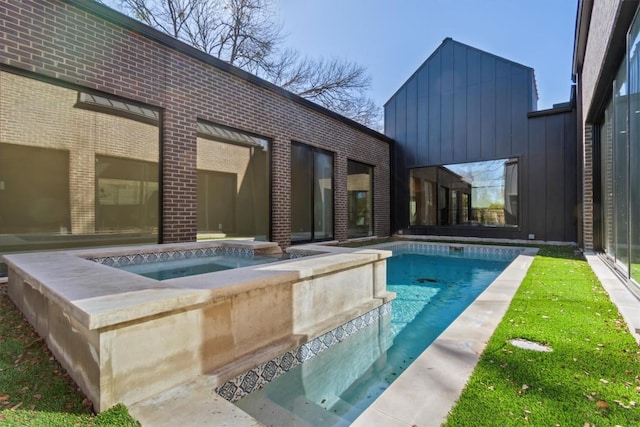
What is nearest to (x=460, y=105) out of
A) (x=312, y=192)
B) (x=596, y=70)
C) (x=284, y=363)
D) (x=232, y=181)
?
(x=596, y=70)

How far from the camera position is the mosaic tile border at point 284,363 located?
2027 mm

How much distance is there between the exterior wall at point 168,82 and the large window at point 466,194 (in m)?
4.55

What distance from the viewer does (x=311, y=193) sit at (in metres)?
8.34

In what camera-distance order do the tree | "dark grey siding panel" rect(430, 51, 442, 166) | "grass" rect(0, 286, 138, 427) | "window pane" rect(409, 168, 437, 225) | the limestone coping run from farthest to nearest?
the tree → "window pane" rect(409, 168, 437, 225) → "dark grey siding panel" rect(430, 51, 442, 166) → the limestone coping → "grass" rect(0, 286, 138, 427)

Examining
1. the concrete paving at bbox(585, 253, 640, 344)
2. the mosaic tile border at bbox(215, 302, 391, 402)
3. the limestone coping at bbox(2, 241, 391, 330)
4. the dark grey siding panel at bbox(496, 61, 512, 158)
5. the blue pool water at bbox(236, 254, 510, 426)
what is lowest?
the blue pool water at bbox(236, 254, 510, 426)

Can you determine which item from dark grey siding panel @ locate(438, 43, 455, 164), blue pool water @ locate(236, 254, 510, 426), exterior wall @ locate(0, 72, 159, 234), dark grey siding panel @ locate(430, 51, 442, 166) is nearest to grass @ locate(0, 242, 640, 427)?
blue pool water @ locate(236, 254, 510, 426)

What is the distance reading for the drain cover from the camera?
7.43 ft

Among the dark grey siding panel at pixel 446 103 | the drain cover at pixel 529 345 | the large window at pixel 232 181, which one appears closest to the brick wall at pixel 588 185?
the dark grey siding panel at pixel 446 103

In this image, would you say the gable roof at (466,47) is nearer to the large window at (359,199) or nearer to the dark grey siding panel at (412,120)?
the dark grey siding panel at (412,120)

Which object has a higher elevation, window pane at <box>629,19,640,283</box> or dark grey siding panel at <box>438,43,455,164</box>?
dark grey siding panel at <box>438,43,455,164</box>

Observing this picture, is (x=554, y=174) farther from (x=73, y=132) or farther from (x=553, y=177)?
(x=73, y=132)

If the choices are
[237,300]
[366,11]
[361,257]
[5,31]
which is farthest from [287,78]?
[237,300]

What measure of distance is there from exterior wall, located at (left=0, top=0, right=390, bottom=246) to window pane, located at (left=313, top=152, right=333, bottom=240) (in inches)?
19.4

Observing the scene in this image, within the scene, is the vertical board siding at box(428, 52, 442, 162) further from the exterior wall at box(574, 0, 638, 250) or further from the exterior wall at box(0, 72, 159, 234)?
the exterior wall at box(0, 72, 159, 234)
